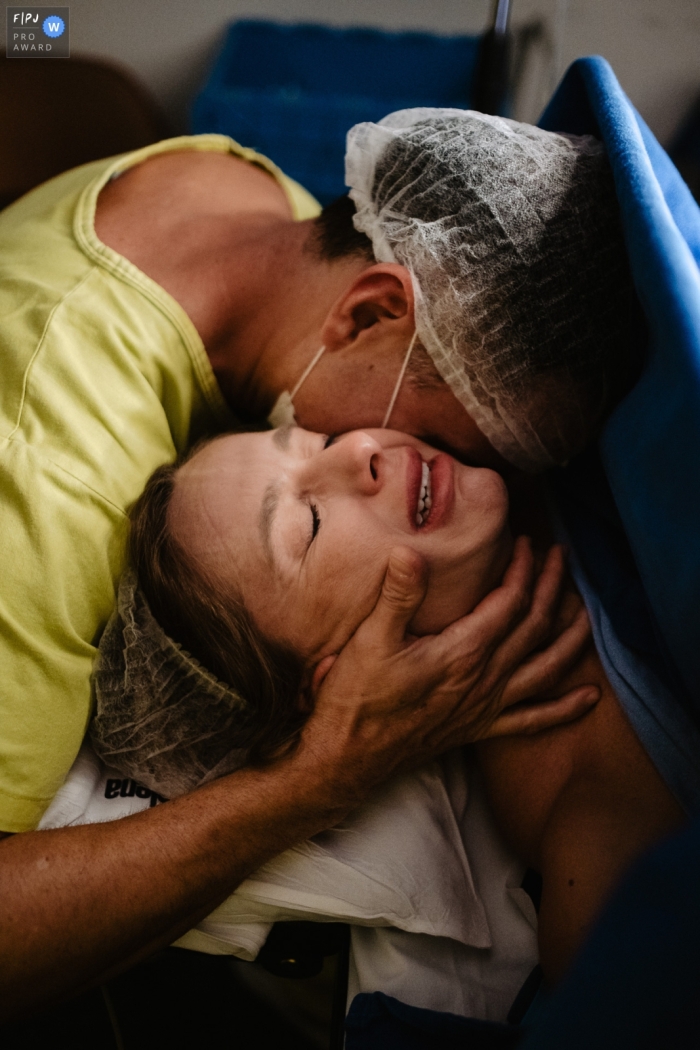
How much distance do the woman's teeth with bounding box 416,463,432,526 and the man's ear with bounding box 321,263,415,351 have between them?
247 mm

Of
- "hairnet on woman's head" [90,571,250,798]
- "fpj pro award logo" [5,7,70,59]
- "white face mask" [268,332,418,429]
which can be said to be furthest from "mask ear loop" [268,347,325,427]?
"fpj pro award logo" [5,7,70,59]

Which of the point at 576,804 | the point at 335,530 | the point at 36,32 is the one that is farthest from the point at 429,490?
the point at 36,32

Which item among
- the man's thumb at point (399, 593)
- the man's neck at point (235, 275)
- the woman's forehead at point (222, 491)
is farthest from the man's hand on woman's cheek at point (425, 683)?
the man's neck at point (235, 275)

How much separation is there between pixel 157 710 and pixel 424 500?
506 mm

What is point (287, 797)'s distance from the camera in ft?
3.28

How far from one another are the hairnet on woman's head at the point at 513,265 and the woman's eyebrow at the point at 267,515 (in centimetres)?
34

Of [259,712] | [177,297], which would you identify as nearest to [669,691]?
[259,712]

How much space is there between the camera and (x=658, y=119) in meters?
2.04

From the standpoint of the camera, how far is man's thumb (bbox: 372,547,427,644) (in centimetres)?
98

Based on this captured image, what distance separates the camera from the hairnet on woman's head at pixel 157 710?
108cm

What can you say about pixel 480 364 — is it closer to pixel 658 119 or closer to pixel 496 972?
pixel 496 972

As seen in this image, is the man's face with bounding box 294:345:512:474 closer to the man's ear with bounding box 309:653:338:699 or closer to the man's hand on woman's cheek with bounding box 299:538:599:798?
the man's hand on woman's cheek with bounding box 299:538:599:798

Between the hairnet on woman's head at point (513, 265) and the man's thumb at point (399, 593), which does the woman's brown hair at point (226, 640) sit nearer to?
the man's thumb at point (399, 593)

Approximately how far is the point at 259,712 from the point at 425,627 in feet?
0.91
